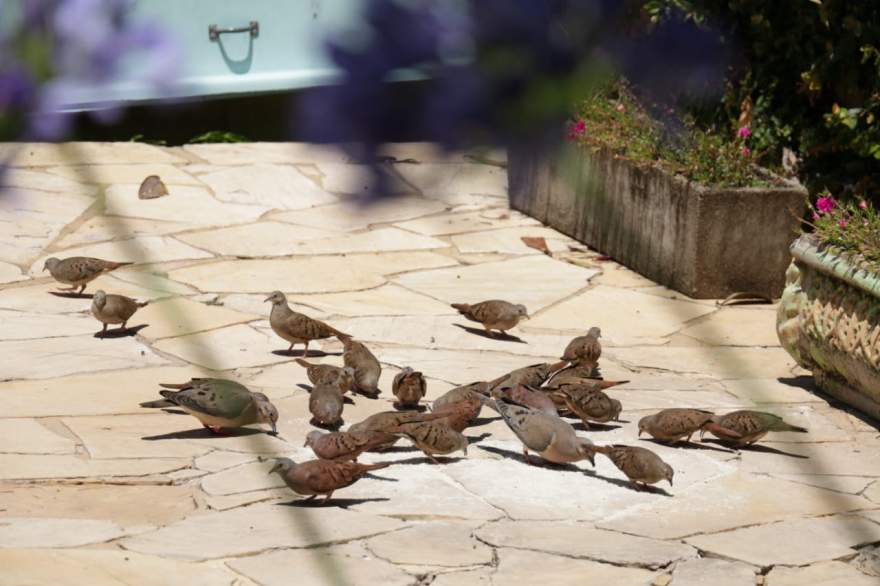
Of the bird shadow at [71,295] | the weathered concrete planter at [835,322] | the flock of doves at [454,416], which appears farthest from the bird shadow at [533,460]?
the bird shadow at [71,295]

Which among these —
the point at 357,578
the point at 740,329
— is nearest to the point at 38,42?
the point at 357,578

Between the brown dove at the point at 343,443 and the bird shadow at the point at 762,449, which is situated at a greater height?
the brown dove at the point at 343,443

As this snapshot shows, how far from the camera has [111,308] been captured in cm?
652

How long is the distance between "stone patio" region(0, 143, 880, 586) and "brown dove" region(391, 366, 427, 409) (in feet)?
0.66

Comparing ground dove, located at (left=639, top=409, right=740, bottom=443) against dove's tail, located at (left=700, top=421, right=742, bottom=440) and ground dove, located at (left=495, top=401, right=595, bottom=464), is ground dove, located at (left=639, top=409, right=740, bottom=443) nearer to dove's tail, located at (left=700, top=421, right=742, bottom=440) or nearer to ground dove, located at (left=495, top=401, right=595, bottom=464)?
dove's tail, located at (left=700, top=421, right=742, bottom=440)

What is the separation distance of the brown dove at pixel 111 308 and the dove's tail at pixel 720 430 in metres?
2.93

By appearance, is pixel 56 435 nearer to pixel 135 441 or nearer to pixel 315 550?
pixel 135 441

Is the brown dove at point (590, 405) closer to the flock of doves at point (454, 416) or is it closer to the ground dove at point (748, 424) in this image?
the flock of doves at point (454, 416)

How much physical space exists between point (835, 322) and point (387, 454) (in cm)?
205

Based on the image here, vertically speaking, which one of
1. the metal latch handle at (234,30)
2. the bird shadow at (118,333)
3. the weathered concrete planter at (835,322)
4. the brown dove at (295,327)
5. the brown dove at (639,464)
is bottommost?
the bird shadow at (118,333)

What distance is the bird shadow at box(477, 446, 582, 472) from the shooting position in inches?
197

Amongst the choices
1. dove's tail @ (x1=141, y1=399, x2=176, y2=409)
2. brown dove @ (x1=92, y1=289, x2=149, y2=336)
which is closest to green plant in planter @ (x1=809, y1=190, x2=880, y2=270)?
dove's tail @ (x1=141, y1=399, x2=176, y2=409)

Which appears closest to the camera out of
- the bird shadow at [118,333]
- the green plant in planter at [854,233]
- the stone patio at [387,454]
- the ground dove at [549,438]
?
the stone patio at [387,454]

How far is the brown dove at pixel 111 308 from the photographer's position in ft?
21.3
